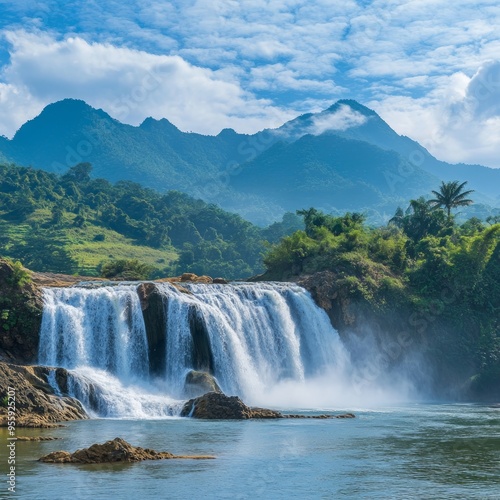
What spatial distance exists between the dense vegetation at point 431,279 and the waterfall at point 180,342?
4.45 m

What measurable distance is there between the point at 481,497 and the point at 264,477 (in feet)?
16.0

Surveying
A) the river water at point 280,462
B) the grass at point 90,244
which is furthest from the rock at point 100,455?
the grass at point 90,244

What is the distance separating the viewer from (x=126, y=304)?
3709cm

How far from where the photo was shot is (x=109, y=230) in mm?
92938

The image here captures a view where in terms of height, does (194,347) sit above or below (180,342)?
below

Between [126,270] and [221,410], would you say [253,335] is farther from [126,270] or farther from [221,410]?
[126,270]

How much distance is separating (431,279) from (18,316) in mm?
24912

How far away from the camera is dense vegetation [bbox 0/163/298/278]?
79.4m

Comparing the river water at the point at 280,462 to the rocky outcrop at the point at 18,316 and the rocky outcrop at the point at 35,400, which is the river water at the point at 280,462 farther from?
the rocky outcrop at the point at 18,316

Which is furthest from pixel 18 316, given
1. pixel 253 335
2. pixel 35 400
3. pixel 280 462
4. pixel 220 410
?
pixel 280 462

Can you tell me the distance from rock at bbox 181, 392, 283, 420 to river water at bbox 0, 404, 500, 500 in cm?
105

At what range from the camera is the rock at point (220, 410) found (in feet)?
100

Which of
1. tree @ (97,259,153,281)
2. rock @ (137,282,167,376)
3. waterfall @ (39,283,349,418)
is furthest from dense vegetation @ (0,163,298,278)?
rock @ (137,282,167,376)

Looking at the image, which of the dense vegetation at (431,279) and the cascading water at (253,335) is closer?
the cascading water at (253,335)
